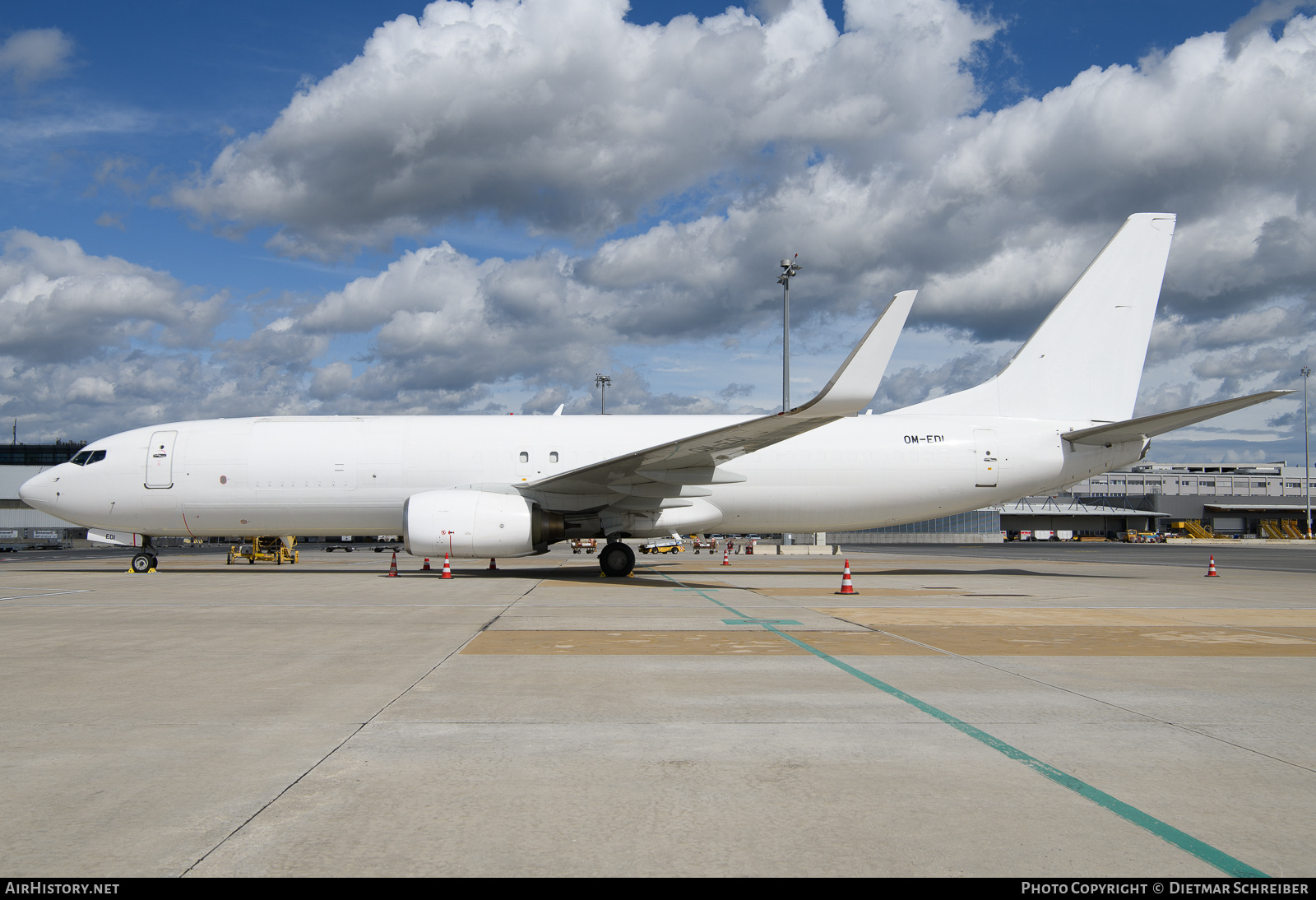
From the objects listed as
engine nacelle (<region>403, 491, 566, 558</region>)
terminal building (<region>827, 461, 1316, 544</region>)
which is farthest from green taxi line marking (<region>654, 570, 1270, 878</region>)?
terminal building (<region>827, 461, 1316, 544</region>)

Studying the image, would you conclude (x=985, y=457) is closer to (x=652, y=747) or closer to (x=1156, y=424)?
(x=1156, y=424)

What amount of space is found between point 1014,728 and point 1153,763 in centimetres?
89

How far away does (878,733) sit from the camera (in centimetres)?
528

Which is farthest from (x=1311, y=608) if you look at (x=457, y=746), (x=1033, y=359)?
(x=457, y=746)

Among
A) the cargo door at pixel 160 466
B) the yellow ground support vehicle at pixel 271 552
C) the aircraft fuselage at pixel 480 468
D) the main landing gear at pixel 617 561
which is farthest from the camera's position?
the yellow ground support vehicle at pixel 271 552

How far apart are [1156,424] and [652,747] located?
1832 cm

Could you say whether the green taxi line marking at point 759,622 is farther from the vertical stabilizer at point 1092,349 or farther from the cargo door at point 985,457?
the vertical stabilizer at point 1092,349

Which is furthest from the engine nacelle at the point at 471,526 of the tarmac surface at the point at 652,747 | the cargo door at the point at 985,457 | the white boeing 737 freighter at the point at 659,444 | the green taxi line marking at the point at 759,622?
the cargo door at the point at 985,457

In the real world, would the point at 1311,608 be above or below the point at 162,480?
below

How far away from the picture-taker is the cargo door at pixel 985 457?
2069 cm

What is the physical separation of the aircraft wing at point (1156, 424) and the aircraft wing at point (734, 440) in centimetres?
766
